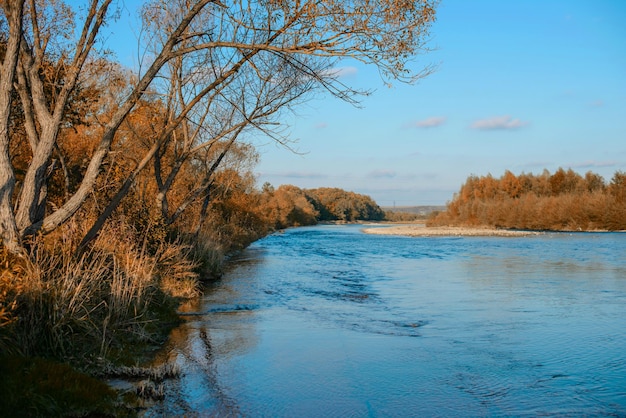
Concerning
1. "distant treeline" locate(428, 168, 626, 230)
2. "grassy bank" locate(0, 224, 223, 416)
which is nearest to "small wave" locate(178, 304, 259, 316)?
"grassy bank" locate(0, 224, 223, 416)

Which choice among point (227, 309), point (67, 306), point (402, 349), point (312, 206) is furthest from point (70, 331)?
point (312, 206)

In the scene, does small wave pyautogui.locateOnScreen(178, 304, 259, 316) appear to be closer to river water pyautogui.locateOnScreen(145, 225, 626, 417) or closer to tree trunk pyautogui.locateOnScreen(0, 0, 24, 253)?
river water pyautogui.locateOnScreen(145, 225, 626, 417)

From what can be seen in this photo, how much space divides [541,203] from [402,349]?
62.6 metres

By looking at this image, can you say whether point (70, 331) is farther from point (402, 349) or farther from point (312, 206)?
point (312, 206)

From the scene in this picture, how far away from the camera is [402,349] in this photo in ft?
29.9

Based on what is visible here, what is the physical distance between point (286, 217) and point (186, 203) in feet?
214

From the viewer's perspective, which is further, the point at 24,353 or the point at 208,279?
the point at 208,279

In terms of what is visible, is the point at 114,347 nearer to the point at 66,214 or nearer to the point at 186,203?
the point at 66,214

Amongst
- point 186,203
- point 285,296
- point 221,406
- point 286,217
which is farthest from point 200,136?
point 286,217

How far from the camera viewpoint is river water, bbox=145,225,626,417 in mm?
6434

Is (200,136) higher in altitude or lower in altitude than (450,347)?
higher

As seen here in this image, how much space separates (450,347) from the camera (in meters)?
9.26

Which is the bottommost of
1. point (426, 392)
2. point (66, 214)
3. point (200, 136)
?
point (426, 392)

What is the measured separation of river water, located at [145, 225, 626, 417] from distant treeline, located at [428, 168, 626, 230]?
44.4 meters
